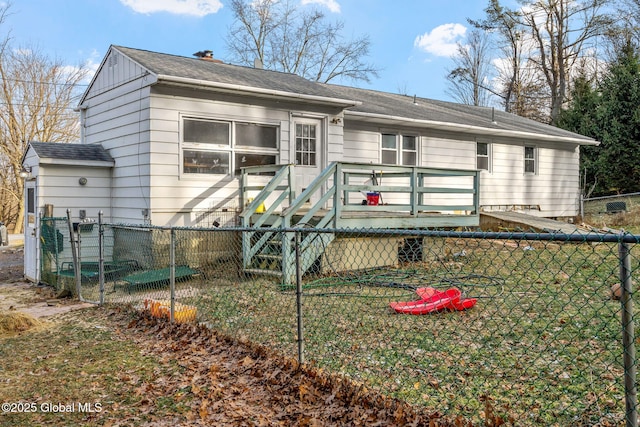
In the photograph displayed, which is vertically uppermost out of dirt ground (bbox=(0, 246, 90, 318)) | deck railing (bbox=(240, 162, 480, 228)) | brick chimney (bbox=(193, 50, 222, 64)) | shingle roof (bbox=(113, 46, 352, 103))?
brick chimney (bbox=(193, 50, 222, 64))

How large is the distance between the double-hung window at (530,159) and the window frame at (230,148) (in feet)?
31.4

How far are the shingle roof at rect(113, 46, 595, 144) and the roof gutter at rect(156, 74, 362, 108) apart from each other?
3.8 inches

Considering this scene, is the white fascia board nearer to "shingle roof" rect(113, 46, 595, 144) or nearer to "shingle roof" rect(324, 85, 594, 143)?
"shingle roof" rect(113, 46, 595, 144)

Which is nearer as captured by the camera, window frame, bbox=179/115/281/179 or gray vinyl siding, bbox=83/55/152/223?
gray vinyl siding, bbox=83/55/152/223

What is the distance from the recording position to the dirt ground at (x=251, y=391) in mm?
3389

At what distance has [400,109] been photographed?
14102mm

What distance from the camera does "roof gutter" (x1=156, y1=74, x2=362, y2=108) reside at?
869cm

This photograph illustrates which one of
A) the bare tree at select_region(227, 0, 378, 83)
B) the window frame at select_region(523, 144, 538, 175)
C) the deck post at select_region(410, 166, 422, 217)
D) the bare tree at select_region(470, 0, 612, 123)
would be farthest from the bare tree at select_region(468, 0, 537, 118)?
the deck post at select_region(410, 166, 422, 217)

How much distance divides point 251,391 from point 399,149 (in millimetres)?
10192

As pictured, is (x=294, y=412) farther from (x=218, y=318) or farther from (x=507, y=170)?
(x=507, y=170)

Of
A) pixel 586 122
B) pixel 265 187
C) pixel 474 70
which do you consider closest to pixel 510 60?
pixel 474 70

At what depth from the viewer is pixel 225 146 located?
31.8 feet

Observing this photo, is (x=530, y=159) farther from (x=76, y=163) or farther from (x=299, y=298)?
(x=299, y=298)

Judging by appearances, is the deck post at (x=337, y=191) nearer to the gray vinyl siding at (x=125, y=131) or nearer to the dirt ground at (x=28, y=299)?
the gray vinyl siding at (x=125, y=131)
